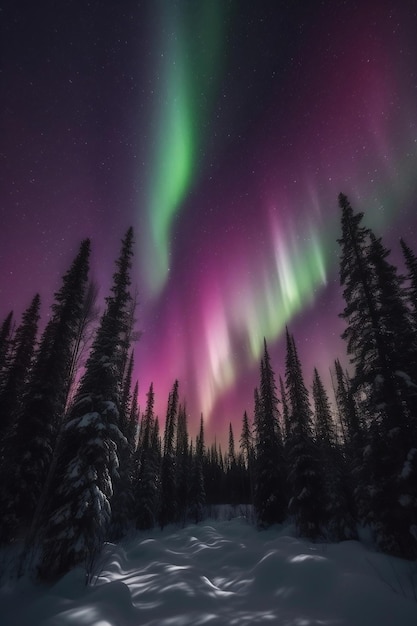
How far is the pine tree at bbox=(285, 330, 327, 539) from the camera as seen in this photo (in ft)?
62.4

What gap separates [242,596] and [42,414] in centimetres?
1509

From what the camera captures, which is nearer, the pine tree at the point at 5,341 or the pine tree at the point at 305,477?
the pine tree at the point at 305,477

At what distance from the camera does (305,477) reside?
66.2ft

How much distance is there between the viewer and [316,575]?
6.21 m

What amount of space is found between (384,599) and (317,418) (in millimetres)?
26617

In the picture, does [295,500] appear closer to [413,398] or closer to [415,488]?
[415,488]

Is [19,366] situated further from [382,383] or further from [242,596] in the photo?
[382,383]

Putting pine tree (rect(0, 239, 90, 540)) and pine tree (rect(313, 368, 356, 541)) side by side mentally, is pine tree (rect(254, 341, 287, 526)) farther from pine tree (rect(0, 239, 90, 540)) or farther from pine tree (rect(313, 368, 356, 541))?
pine tree (rect(0, 239, 90, 540))

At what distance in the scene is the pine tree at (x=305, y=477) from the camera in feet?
62.4

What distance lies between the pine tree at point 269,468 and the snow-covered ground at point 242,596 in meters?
16.9

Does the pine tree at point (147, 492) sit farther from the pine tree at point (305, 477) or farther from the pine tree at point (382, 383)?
the pine tree at point (382, 383)

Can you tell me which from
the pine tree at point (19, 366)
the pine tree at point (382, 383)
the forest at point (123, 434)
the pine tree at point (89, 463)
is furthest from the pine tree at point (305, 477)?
the pine tree at point (19, 366)

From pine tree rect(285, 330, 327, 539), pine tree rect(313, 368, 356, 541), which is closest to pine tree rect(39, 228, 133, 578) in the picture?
pine tree rect(285, 330, 327, 539)

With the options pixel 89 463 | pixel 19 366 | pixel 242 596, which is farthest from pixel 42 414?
pixel 242 596
